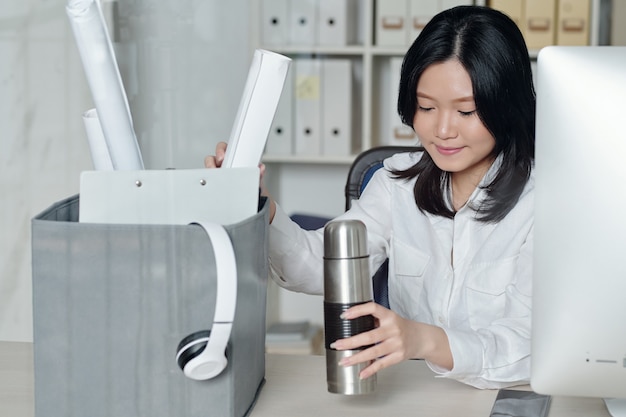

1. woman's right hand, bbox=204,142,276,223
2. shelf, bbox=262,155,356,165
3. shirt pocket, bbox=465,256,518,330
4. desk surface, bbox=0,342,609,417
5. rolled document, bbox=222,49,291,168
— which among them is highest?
rolled document, bbox=222,49,291,168

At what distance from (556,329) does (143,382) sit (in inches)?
17.3

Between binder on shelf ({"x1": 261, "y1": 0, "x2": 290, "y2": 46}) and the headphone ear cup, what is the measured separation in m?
2.24

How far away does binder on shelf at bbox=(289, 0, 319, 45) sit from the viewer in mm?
2982

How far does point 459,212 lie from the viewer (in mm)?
1381

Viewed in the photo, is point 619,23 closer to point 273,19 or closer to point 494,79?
point 273,19

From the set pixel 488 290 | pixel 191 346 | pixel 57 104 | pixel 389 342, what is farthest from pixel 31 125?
pixel 488 290

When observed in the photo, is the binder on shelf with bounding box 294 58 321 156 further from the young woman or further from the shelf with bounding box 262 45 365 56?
the young woman

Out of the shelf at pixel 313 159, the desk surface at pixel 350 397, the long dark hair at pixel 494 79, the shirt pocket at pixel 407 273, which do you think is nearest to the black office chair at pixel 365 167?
the shirt pocket at pixel 407 273

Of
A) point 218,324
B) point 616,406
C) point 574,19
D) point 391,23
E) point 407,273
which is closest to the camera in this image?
point 218,324

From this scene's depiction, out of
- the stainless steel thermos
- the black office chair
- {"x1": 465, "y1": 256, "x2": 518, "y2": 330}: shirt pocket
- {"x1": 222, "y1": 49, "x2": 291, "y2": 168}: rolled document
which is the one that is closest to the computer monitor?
the stainless steel thermos

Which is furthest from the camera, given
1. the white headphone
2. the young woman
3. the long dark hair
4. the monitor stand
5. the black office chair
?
the black office chair

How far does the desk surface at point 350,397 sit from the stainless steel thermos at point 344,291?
0.05m

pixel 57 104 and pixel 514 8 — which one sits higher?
pixel 514 8

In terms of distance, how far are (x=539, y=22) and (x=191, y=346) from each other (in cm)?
231
